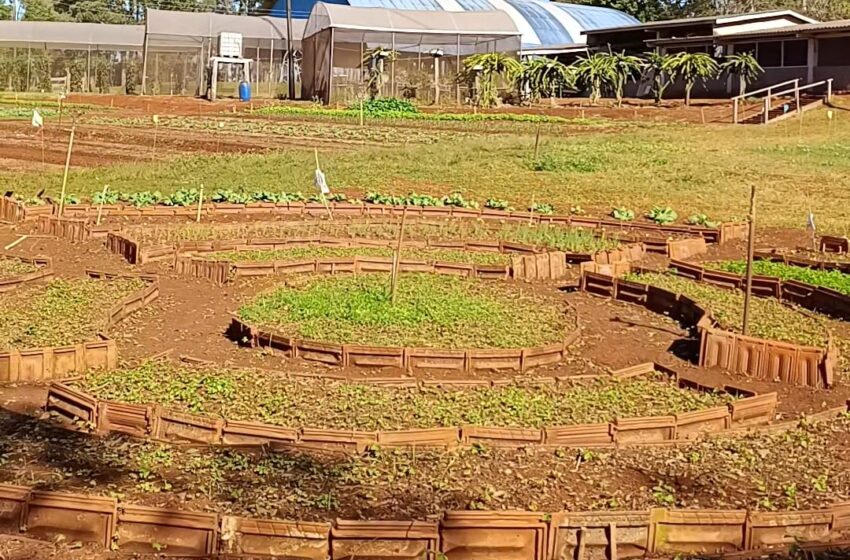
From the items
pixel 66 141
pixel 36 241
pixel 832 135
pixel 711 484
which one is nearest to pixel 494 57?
pixel 832 135

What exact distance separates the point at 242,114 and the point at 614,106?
12697 millimetres

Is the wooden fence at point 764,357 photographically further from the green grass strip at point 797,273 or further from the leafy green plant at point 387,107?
the leafy green plant at point 387,107

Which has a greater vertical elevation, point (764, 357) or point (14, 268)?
point (14, 268)

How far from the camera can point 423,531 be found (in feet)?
14.2

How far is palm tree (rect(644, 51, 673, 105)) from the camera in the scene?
34.7m

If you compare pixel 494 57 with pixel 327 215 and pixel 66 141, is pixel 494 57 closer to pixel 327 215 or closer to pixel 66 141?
pixel 66 141

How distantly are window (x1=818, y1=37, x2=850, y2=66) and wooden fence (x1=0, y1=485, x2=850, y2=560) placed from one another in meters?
33.0

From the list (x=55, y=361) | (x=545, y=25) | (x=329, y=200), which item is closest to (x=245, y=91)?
(x=545, y=25)

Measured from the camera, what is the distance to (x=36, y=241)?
11.8 m

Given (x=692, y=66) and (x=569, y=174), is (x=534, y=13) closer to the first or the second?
(x=692, y=66)

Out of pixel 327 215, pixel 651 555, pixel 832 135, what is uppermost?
pixel 832 135

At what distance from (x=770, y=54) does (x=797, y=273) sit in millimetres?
28645

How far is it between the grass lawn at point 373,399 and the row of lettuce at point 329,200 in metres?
7.26

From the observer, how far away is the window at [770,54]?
36438 mm
